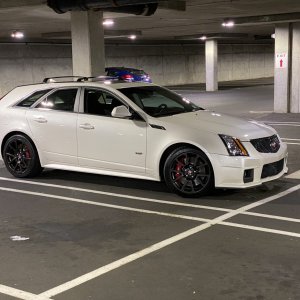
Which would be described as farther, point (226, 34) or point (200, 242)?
point (226, 34)

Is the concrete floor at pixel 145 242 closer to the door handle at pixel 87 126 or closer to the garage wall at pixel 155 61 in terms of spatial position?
the door handle at pixel 87 126

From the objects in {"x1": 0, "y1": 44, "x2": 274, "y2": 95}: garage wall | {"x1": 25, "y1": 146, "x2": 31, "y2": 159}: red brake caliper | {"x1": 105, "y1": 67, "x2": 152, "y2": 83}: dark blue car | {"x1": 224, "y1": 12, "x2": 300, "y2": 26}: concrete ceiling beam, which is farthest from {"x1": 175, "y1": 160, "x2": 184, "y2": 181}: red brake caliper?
{"x1": 0, "y1": 44, "x2": 274, "y2": 95}: garage wall

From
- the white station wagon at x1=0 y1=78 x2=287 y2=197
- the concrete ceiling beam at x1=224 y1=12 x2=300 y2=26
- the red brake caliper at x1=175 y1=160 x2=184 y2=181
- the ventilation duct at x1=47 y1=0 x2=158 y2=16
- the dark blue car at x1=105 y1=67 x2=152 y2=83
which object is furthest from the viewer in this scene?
the dark blue car at x1=105 y1=67 x2=152 y2=83

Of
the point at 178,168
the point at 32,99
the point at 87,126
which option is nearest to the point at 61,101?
the point at 32,99

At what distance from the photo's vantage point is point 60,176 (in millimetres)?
8367

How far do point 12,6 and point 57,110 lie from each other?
4.70m

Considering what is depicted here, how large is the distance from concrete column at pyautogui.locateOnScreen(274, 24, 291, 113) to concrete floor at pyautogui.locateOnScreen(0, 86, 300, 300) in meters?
9.79

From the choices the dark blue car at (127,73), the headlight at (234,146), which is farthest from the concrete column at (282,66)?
the headlight at (234,146)

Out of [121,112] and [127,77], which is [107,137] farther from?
[127,77]

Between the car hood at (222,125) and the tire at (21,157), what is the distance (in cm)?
239

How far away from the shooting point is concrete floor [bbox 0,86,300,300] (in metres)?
4.07

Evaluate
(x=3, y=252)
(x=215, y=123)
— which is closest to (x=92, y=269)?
(x=3, y=252)

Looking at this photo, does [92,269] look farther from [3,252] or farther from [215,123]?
[215,123]

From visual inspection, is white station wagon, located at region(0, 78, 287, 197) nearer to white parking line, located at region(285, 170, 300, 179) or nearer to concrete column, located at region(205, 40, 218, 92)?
white parking line, located at region(285, 170, 300, 179)
